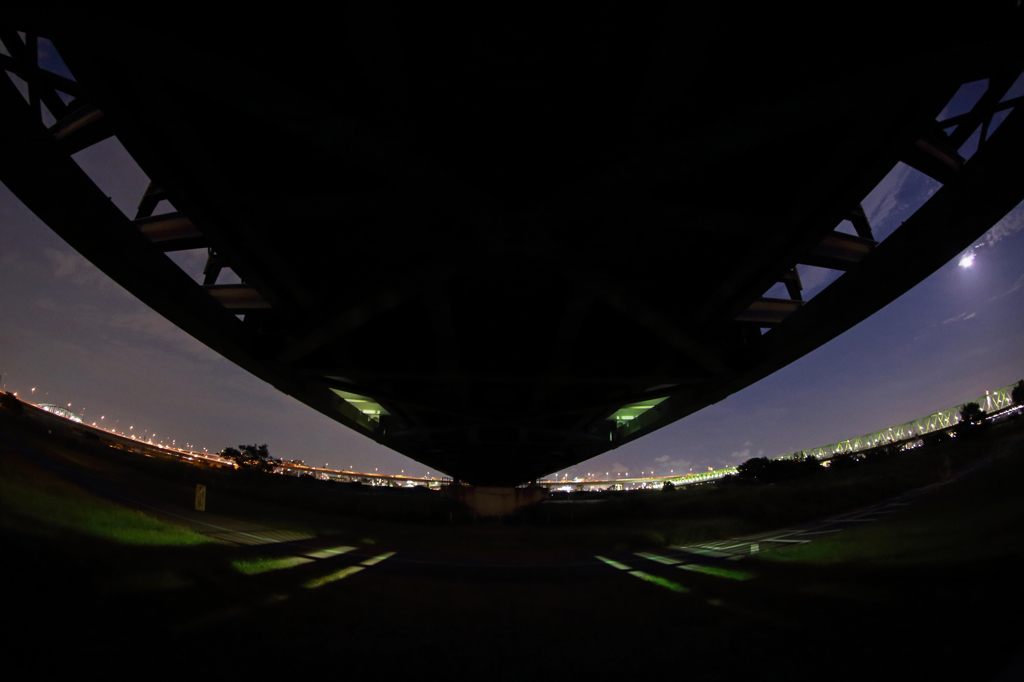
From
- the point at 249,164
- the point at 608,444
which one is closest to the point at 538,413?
the point at 608,444

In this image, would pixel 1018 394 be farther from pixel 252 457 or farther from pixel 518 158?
pixel 252 457

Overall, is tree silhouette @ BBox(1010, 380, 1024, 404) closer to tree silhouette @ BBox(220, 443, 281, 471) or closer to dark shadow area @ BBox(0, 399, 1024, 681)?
dark shadow area @ BBox(0, 399, 1024, 681)

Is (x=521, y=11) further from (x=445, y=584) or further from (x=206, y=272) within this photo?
(x=206, y=272)

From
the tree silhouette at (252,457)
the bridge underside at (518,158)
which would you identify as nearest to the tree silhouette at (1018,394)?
the bridge underside at (518,158)

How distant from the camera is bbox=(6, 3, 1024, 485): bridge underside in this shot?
183 inches

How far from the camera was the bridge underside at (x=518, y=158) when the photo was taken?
4656mm

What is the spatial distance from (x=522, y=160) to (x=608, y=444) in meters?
22.1

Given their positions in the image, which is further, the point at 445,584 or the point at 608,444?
the point at 608,444

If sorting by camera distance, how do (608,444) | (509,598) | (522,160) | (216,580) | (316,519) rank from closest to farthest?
(216,580)
(509,598)
(522,160)
(316,519)
(608,444)

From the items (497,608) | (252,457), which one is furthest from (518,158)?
(252,457)

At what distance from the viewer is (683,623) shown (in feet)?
11.8

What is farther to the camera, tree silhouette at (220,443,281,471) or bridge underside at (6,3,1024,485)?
tree silhouette at (220,443,281,471)

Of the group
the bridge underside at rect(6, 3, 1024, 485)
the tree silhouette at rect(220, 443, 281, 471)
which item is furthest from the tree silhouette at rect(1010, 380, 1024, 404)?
the tree silhouette at rect(220, 443, 281, 471)

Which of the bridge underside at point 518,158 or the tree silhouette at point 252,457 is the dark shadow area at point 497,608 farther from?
the tree silhouette at point 252,457
